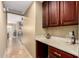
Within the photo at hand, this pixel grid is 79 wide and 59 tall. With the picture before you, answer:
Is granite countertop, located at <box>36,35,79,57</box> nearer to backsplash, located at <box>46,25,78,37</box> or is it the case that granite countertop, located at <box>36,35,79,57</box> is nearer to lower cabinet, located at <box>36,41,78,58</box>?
lower cabinet, located at <box>36,41,78,58</box>

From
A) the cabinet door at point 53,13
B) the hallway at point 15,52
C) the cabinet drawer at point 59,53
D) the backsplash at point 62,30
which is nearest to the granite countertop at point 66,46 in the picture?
the cabinet drawer at point 59,53

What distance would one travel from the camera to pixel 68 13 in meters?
1.86

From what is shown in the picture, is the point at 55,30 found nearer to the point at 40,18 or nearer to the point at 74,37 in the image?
the point at 40,18

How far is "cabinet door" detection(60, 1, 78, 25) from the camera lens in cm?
172

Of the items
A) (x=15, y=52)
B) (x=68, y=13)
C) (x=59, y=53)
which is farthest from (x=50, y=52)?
(x=15, y=52)

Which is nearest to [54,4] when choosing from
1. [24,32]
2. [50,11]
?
[50,11]

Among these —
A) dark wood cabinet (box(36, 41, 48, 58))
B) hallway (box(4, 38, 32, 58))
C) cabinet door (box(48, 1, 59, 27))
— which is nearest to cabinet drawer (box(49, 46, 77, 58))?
cabinet door (box(48, 1, 59, 27))

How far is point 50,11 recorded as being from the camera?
2596 millimetres

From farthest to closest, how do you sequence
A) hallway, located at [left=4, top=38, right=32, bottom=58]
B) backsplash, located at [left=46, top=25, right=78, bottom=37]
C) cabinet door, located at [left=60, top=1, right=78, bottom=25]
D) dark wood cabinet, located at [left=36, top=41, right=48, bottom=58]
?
hallway, located at [left=4, top=38, right=32, bottom=58] → dark wood cabinet, located at [left=36, top=41, right=48, bottom=58] → backsplash, located at [left=46, top=25, right=78, bottom=37] → cabinet door, located at [left=60, top=1, right=78, bottom=25]

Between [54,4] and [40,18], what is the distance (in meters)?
0.55

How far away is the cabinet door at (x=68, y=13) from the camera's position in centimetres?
172

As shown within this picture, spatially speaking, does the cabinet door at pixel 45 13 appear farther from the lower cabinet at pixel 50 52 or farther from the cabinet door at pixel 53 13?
the lower cabinet at pixel 50 52

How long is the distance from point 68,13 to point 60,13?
27 centimetres

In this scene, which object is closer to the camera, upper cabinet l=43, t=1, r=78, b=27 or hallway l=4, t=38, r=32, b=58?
upper cabinet l=43, t=1, r=78, b=27
